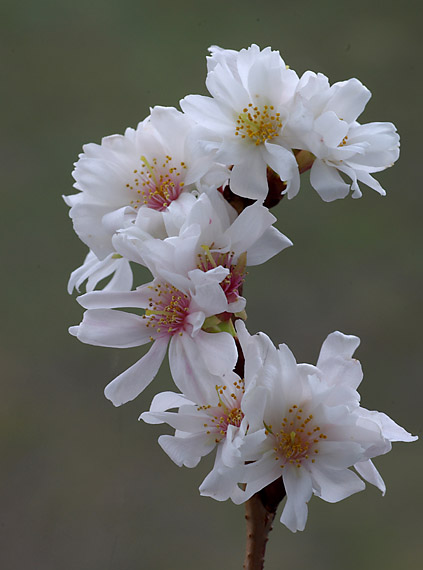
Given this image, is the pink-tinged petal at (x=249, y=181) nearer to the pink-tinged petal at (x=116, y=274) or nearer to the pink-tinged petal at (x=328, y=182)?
the pink-tinged petal at (x=328, y=182)

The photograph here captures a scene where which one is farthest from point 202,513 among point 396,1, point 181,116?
point 396,1

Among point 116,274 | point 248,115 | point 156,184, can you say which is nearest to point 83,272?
point 116,274

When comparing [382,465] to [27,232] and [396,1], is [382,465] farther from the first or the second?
[396,1]

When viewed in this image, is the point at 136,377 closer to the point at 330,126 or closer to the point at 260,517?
the point at 260,517

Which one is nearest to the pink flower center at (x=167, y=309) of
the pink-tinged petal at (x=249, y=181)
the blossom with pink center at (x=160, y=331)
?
the blossom with pink center at (x=160, y=331)

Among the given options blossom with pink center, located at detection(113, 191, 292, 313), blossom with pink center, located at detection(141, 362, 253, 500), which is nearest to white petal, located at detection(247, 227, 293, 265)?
blossom with pink center, located at detection(113, 191, 292, 313)

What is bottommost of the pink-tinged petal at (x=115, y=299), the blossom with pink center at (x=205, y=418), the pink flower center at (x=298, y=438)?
the pink flower center at (x=298, y=438)
